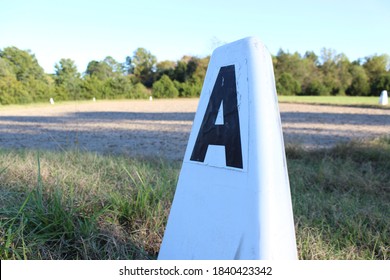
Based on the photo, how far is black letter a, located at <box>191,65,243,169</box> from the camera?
1.31 meters

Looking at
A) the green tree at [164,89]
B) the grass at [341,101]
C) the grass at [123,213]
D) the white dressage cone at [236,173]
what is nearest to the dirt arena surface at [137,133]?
the grass at [123,213]

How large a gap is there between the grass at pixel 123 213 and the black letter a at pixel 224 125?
2.89 ft

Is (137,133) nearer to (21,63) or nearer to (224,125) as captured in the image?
(224,125)

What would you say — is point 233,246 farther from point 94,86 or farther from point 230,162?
point 94,86

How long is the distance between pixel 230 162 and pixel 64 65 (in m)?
55.3

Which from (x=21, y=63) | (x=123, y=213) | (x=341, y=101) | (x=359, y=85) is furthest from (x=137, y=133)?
(x=359, y=85)

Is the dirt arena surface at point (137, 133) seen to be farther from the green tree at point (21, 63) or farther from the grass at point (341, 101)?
the green tree at point (21, 63)

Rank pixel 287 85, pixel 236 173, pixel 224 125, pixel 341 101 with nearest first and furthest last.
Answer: pixel 236 173 → pixel 224 125 → pixel 341 101 → pixel 287 85

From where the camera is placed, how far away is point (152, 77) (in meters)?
55.8

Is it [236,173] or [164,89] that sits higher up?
[164,89]

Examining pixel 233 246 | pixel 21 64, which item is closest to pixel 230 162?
pixel 233 246

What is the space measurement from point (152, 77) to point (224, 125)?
56495mm

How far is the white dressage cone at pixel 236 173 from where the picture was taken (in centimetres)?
116

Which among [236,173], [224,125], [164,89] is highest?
[164,89]
